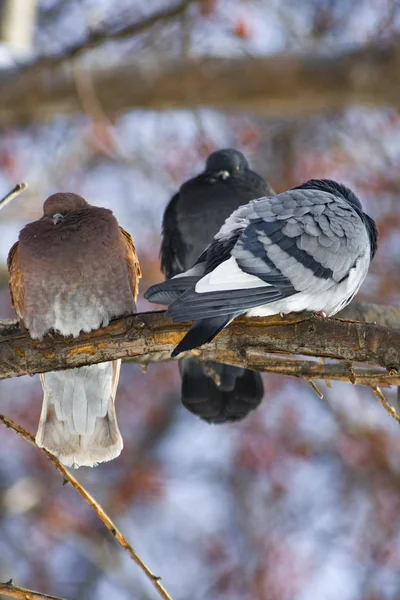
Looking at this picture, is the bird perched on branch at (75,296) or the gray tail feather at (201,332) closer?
the gray tail feather at (201,332)

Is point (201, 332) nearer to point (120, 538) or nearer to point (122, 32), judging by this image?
point (120, 538)

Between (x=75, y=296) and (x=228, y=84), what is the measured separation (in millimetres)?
3112

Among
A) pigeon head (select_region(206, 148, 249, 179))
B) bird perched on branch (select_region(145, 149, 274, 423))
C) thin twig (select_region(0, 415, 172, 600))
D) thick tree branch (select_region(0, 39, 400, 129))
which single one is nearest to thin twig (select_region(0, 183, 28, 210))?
thin twig (select_region(0, 415, 172, 600))

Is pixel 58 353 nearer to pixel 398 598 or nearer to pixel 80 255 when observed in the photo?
pixel 80 255

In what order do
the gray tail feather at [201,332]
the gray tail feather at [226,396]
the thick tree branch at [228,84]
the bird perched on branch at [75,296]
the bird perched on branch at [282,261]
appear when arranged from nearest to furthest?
the gray tail feather at [201,332]
the bird perched on branch at [282,261]
the bird perched on branch at [75,296]
the gray tail feather at [226,396]
the thick tree branch at [228,84]

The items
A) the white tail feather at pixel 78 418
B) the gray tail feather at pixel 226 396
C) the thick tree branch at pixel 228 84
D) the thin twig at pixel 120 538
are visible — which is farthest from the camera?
the thick tree branch at pixel 228 84

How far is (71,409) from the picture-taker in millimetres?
3957

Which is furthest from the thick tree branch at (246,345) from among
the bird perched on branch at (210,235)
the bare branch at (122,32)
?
the bare branch at (122,32)

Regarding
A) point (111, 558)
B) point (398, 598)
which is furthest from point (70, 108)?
point (398, 598)

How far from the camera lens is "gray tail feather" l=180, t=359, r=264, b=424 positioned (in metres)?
5.09

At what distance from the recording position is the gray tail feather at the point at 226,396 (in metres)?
5.09

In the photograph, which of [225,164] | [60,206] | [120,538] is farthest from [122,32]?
[120,538]

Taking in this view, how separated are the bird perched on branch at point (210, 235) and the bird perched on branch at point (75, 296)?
1.10m

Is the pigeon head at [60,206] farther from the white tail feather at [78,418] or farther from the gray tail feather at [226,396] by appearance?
the gray tail feather at [226,396]
